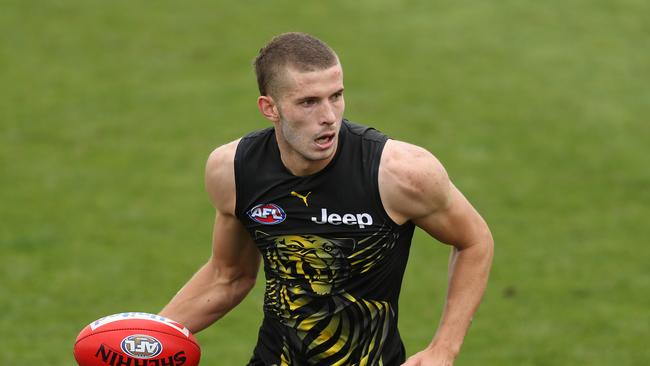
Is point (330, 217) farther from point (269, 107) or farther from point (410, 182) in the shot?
point (269, 107)

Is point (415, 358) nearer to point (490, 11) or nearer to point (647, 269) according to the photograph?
point (647, 269)

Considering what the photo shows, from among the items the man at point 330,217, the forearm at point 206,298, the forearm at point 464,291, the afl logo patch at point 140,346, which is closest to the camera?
the man at point 330,217

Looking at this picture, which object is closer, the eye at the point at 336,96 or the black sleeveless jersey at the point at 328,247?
the eye at the point at 336,96

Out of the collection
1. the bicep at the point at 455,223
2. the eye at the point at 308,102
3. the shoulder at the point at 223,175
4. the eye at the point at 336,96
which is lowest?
the bicep at the point at 455,223

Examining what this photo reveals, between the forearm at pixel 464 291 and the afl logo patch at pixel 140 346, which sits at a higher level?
the forearm at pixel 464 291

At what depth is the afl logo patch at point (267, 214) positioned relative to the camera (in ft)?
19.5

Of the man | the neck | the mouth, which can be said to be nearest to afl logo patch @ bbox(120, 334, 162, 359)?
the man

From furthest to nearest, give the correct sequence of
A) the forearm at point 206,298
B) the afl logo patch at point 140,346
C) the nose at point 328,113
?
the forearm at point 206,298, the afl logo patch at point 140,346, the nose at point 328,113

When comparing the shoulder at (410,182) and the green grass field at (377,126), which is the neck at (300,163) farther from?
the green grass field at (377,126)

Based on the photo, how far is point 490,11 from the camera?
18.9 metres

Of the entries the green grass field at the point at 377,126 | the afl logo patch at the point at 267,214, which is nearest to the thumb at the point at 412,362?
the afl logo patch at the point at 267,214

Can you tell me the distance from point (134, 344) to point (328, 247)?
3.52 ft

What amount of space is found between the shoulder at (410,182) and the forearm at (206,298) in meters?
1.14

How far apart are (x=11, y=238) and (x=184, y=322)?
7106 mm
